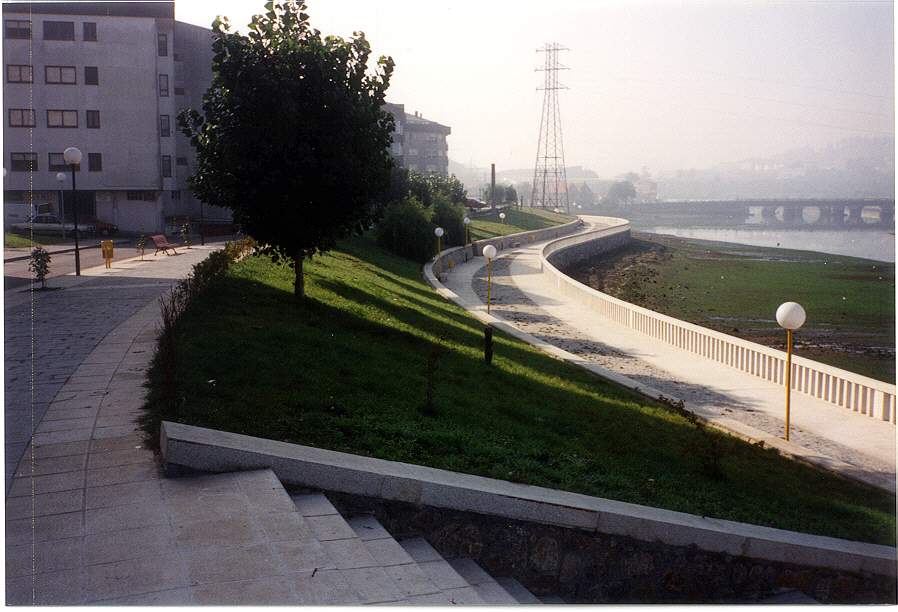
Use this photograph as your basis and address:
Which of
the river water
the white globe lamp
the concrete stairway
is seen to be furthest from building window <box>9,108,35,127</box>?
the river water

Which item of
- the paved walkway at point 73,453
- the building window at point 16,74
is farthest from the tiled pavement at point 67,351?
the building window at point 16,74

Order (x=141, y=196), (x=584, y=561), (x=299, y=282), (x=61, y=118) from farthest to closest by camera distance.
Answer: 1. (x=141, y=196)
2. (x=61, y=118)
3. (x=299, y=282)
4. (x=584, y=561)

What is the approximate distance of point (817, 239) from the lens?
55344 millimetres

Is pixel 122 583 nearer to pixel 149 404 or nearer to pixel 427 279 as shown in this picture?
pixel 149 404

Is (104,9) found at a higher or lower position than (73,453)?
higher

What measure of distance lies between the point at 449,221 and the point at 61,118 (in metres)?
25.7

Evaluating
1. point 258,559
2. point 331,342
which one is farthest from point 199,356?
point 258,559

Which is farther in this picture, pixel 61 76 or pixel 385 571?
pixel 61 76

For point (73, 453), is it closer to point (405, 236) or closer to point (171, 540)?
point (171, 540)

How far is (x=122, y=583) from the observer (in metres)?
5.19

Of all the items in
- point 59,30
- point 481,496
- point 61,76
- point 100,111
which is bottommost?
point 481,496

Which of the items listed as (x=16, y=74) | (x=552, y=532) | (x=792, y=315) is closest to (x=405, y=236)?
(x=16, y=74)

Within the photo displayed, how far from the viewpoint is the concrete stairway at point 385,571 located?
5324 millimetres

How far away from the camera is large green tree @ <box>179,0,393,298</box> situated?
15.3 meters
